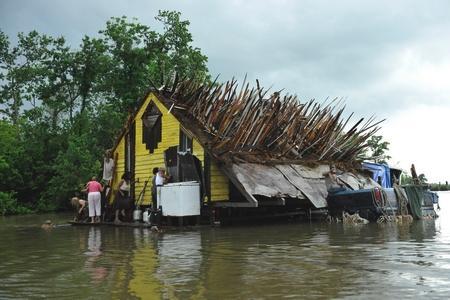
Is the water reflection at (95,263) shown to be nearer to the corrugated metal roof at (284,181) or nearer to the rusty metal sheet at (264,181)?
the rusty metal sheet at (264,181)

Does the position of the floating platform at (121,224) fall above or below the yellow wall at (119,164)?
below

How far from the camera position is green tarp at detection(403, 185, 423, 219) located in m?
18.5

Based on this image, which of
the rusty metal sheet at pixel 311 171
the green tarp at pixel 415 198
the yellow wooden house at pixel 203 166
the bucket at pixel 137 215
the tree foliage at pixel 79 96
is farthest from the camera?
the tree foliage at pixel 79 96

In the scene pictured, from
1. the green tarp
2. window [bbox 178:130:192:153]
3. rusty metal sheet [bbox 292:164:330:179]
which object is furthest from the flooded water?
rusty metal sheet [bbox 292:164:330:179]

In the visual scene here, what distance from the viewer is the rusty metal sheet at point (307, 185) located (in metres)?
18.3

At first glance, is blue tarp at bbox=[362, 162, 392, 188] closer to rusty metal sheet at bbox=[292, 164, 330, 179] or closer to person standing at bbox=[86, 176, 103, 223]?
rusty metal sheet at bbox=[292, 164, 330, 179]

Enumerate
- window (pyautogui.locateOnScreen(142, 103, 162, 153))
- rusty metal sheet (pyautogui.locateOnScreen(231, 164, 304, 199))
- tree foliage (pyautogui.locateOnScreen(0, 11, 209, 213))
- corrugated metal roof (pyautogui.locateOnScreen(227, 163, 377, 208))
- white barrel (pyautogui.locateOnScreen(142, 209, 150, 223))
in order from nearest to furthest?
rusty metal sheet (pyautogui.locateOnScreen(231, 164, 304, 199)) → corrugated metal roof (pyautogui.locateOnScreen(227, 163, 377, 208)) → white barrel (pyautogui.locateOnScreen(142, 209, 150, 223)) → window (pyautogui.locateOnScreen(142, 103, 162, 153)) → tree foliage (pyautogui.locateOnScreen(0, 11, 209, 213))

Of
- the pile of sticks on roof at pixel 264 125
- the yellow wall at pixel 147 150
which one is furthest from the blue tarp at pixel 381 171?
the yellow wall at pixel 147 150

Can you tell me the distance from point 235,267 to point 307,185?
→ 1102 cm

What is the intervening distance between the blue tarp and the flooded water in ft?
36.1

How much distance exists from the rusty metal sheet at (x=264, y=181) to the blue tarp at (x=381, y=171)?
662 cm

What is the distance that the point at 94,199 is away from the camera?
19.6 m

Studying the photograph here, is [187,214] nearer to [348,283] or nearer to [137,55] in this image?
[348,283]

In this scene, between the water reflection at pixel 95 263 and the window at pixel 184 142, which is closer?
the water reflection at pixel 95 263
